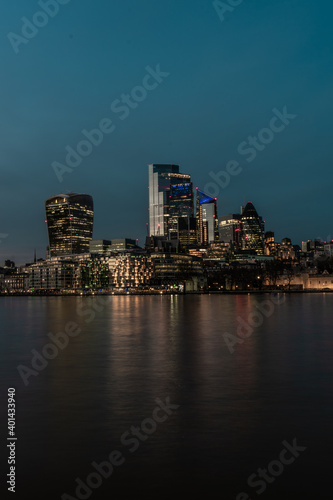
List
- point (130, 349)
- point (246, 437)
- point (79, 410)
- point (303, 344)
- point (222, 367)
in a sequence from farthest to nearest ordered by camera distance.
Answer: point (303, 344)
point (130, 349)
point (222, 367)
point (79, 410)
point (246, 437)

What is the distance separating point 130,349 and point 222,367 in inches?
390

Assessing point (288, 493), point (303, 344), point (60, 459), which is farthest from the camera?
point (303, 344)

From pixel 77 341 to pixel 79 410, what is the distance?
72.6ft

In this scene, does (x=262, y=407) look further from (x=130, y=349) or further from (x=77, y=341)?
(x=77, y=341)

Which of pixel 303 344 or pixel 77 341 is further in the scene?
pixel 77 341

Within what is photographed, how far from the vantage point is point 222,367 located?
24.5 m

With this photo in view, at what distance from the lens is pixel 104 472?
10703 millimetres

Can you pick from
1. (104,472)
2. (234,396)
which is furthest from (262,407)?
(104,472)

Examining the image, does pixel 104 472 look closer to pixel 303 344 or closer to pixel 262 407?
pixel 262 407

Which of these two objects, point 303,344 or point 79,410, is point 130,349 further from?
point 79,410

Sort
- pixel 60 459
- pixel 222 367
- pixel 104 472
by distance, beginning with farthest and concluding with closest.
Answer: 1. pixel 222 367
2. pixel 60 459
3. pixel 104 472

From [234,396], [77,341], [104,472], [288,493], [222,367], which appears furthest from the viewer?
[77,341]

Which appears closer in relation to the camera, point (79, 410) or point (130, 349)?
point (79, 410)

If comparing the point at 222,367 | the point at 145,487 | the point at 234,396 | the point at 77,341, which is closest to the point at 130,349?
the point at 77,341
